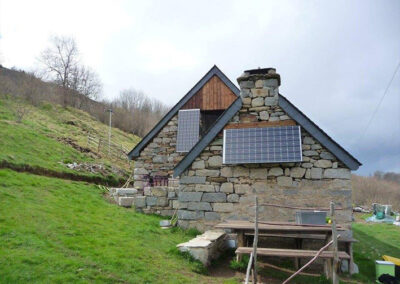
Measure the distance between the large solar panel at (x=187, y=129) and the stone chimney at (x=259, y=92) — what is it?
464 centimetres

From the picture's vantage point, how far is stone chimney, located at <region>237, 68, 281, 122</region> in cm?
872

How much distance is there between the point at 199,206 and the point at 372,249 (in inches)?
264

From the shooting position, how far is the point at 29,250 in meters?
5.65

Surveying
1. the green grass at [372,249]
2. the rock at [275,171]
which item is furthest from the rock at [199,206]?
the green grass at [372,249]

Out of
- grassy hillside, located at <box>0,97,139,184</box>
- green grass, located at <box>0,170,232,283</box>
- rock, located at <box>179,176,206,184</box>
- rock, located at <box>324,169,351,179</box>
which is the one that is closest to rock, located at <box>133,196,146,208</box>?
green grass, located at <box>0,170,232,283</box>

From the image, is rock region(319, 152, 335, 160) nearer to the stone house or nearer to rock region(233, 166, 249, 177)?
the stone house

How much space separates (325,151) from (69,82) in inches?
1568

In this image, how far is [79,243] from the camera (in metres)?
6.44

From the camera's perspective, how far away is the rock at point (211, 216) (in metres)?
8.70

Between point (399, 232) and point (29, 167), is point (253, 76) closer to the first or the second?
point (29, 167)

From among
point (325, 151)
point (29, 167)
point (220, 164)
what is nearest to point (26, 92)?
point (29, 167)

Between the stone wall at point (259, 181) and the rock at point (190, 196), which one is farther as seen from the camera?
the rock at point (190, 196)

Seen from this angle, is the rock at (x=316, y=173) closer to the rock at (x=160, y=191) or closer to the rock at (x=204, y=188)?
the rock at (x=204, y=188)

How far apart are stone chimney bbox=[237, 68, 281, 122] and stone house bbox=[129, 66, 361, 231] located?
3cm
